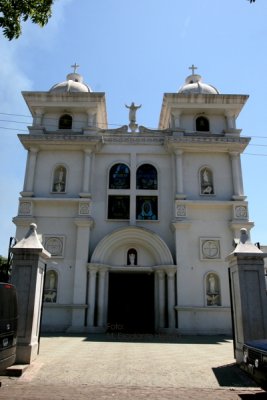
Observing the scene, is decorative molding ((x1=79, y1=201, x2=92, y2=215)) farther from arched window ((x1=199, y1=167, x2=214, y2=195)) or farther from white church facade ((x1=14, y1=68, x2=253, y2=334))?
arched window ((x1=199, y1=167, x2=214, y2=195))

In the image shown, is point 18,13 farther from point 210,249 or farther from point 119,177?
point 210,249

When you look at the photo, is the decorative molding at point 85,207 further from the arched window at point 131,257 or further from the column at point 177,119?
the column at point 177,119

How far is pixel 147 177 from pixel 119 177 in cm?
173

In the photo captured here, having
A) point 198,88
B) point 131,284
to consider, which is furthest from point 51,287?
point 198,88

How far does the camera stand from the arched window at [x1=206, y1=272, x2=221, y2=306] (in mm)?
18000

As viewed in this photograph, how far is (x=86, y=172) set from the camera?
797 inches

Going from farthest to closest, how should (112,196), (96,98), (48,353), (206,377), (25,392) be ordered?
(96,98)
(112,196)
(48,353)
(206,377)
(25,392)

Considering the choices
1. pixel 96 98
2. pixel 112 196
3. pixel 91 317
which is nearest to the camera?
pixel 91 317

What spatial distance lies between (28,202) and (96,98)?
26.4 feet

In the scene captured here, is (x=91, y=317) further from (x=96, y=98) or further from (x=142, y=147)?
(x=96, y=98)

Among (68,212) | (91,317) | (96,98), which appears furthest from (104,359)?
(96,98)

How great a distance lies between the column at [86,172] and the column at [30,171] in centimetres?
309

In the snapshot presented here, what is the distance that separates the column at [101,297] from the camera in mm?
17609

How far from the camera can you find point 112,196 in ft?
66.8
